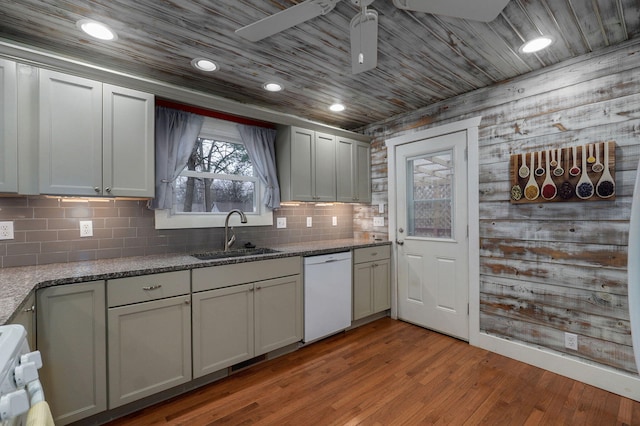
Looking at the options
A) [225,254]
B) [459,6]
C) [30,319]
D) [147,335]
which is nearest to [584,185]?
[459,6]

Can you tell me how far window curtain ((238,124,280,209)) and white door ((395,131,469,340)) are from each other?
1451 mm

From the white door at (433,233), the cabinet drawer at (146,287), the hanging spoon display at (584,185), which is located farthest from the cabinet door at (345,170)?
the hanging spoon display at (584,185)

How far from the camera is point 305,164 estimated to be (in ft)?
10.7

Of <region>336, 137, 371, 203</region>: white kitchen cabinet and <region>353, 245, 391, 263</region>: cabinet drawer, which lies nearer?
<region>353, 245, 391, 263</region>: cabinet drawer

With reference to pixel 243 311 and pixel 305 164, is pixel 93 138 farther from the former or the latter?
pixel 305 164

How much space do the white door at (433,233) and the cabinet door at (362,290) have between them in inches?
16.8

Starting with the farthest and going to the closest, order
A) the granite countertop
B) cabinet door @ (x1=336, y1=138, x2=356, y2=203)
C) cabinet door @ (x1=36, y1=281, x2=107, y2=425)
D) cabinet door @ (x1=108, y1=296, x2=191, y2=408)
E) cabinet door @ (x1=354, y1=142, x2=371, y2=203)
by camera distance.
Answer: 1. cabinet door @ (x1=354, y1=142, x2=371, y2=203)
2. cabinet door @ (x1=336, y1=138, x2=356, y2=203)
3. cabinet door @ (x1=108, y1=296, x2=191, y2=408)
4. cabinet door @ (x1=36, y1=281, x2=107, y2=425)
5. the granite countertop

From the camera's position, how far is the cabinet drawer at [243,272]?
2180mm

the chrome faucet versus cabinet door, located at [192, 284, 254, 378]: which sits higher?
the chrome faucet

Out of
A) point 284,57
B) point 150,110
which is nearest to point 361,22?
point 284,57

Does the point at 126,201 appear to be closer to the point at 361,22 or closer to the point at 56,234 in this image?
the point at 56,234

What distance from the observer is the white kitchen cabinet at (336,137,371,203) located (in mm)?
3594

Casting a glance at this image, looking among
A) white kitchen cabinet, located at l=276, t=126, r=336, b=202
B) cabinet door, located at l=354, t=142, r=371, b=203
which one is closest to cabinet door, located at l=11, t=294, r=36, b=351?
white kitchen cabinet, located at l=276, t=126, r=336, b=202

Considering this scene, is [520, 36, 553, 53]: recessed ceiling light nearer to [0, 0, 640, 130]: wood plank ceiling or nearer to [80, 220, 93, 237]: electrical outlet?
[0, 0, 640, 130]: wood plank ceiling
